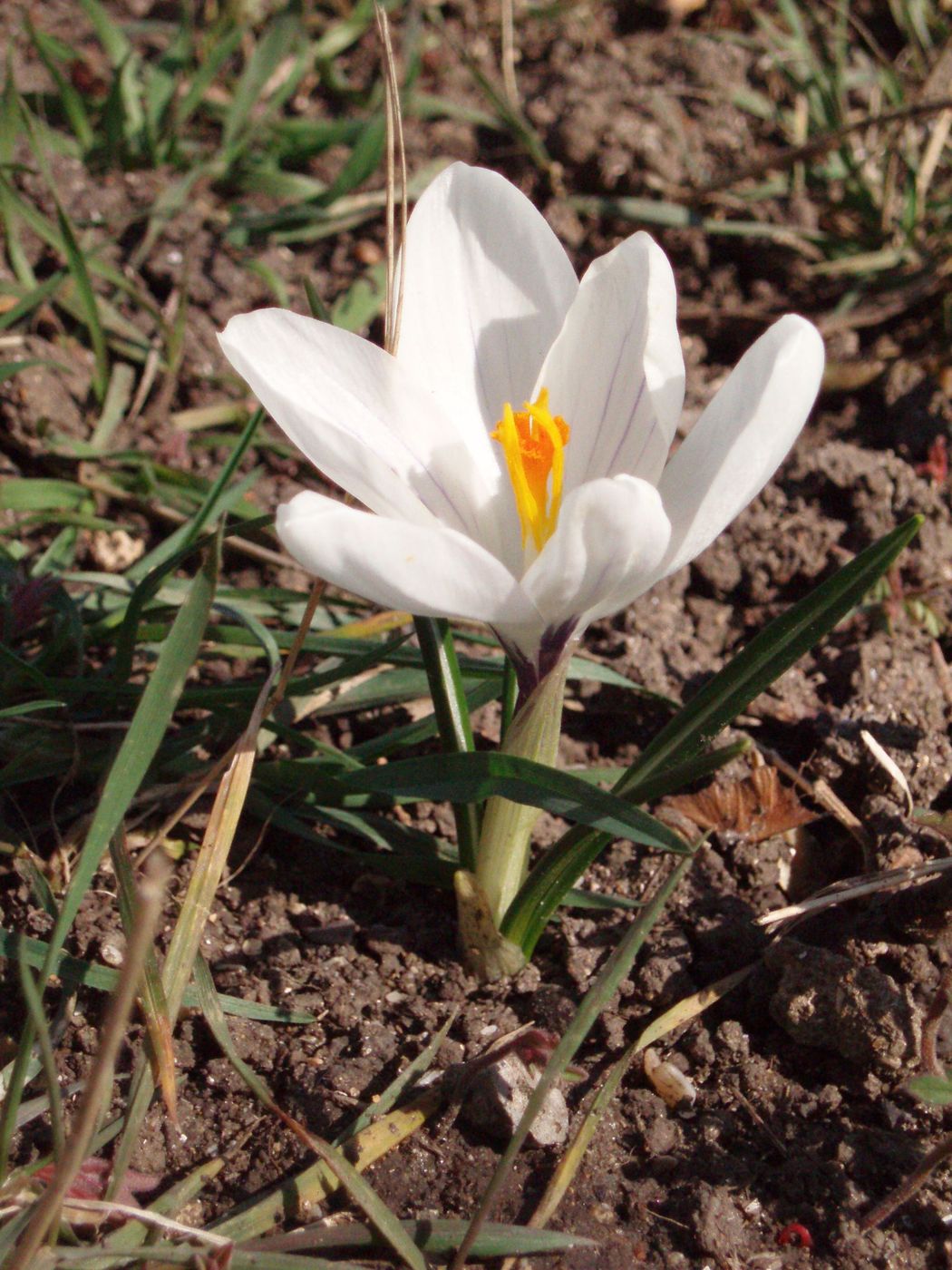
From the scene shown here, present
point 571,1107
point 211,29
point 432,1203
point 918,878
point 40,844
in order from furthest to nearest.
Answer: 1. point 211,29
2. point 40,844
3. point 918,878
4. point 571,1107
5. point 432,1203

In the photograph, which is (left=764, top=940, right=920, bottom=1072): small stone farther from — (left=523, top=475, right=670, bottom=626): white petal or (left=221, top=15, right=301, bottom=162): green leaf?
(left=221, top=15, right=301, bottom=162): green leaf

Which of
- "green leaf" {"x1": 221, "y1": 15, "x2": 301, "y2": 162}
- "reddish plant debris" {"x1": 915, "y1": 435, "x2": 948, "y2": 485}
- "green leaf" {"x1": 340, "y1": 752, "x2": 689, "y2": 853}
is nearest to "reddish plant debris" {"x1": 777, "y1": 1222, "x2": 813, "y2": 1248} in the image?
"green leaf" {"x1": 340, "y1": 752, "x2": 689, "y2": 853}

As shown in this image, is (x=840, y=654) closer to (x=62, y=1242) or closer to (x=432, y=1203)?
(x=432, y=1203)

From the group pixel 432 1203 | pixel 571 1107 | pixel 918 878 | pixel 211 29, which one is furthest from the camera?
pixel 211 29

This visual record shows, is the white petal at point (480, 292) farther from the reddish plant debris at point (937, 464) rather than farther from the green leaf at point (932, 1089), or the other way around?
the reddish plant debris at point (937, 464)

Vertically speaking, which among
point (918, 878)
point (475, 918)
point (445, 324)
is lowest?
point (475, 918)

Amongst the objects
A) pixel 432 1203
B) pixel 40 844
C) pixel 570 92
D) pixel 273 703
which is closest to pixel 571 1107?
pixel 432 1203
